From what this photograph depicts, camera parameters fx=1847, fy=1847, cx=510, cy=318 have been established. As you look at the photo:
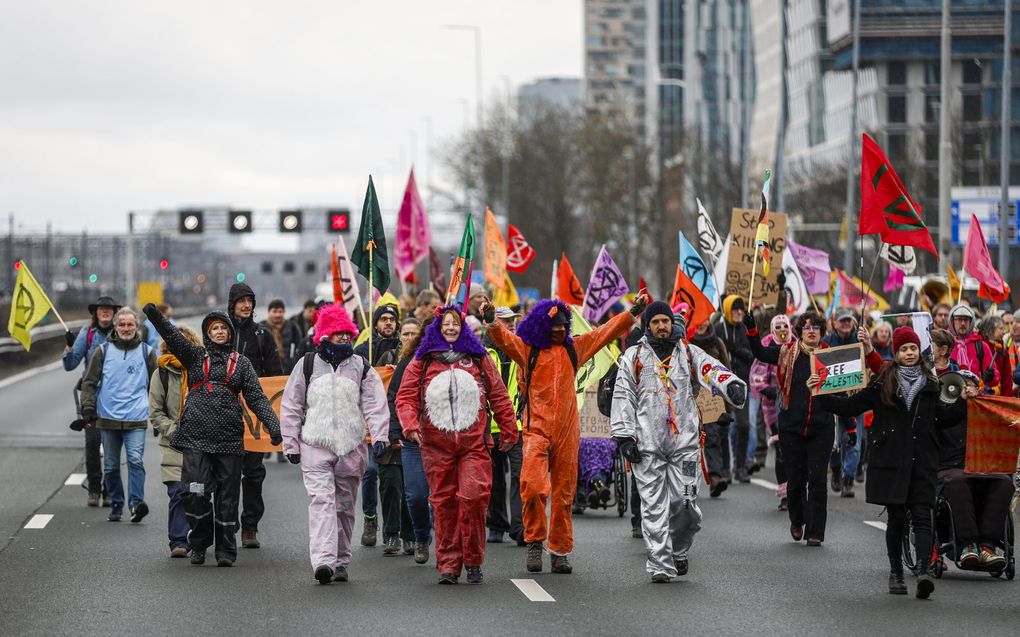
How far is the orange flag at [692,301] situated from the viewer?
15.9 meters

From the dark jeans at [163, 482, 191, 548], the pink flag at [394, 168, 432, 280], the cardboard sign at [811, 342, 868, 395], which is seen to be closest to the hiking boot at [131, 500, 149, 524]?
the dark jeans at [163, 482, 191, 548]

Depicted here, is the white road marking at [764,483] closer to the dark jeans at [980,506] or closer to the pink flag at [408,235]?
the dark jeans at [980,506]

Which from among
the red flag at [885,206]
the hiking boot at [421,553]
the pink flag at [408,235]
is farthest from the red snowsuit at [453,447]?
the pink flag at [408,235]

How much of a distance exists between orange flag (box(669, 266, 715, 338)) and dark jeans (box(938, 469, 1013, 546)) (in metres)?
4.34

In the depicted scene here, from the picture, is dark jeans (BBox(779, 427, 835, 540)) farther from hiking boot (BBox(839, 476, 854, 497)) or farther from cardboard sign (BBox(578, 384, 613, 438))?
hiking boot (BBox(839, 476, 854, 497))

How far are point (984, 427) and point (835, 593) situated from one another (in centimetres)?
154

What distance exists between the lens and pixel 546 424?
38.3 ft

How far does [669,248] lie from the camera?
210 ft

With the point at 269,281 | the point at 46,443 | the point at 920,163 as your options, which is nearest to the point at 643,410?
the point at 46,443

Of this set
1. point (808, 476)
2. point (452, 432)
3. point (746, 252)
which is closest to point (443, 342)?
point (452, 432)

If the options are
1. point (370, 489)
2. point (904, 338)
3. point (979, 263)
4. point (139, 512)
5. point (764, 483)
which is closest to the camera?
point (904, 338)

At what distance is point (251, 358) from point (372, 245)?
1602 mm

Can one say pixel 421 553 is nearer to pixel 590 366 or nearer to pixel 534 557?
pixel 534 557

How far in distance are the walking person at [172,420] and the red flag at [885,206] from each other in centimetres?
512
